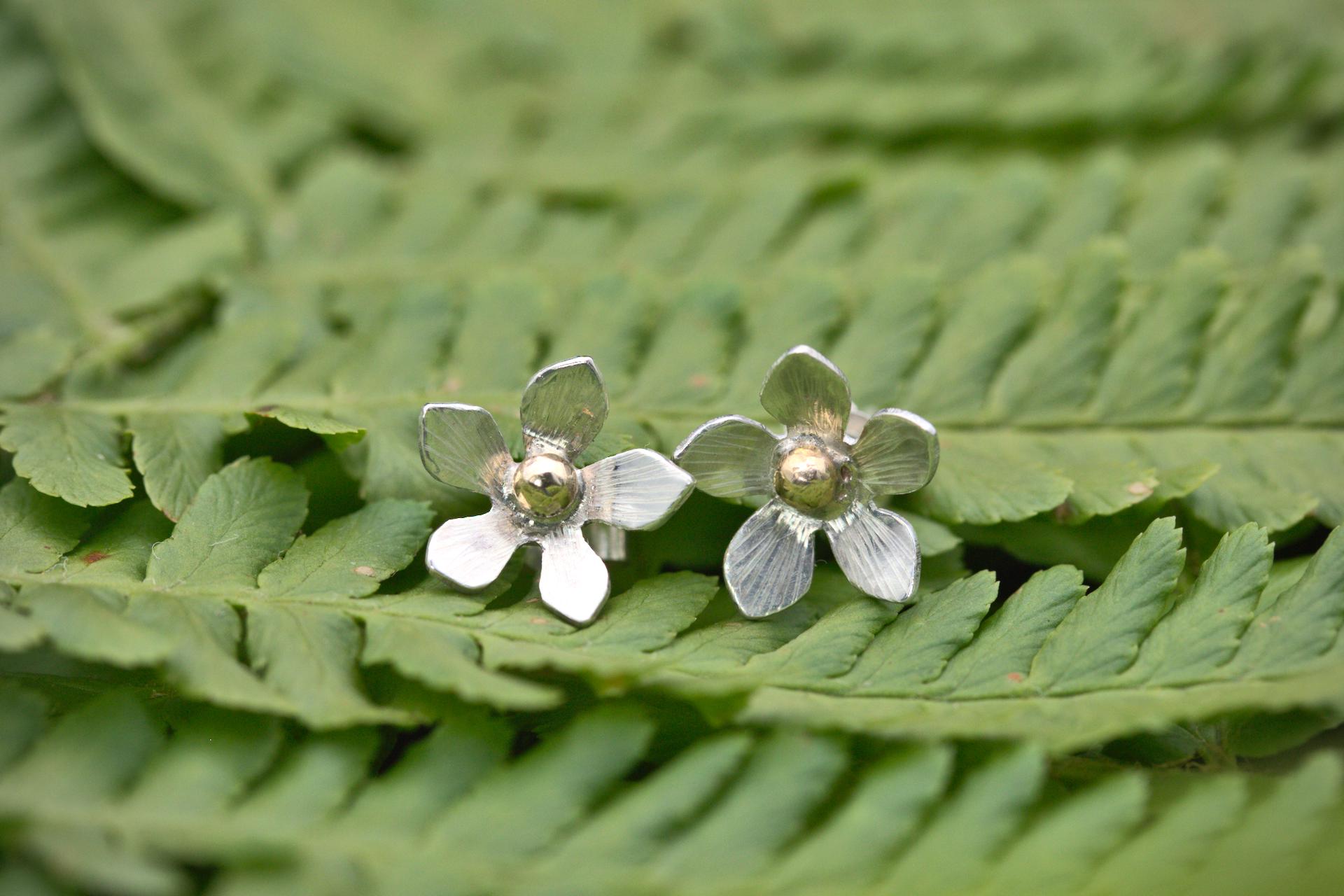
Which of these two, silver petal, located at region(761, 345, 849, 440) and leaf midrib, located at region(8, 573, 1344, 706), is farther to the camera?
silver petal, located at region(761, 345, 849, 440)

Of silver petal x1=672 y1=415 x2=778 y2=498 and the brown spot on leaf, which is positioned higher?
the brown spot on leaf

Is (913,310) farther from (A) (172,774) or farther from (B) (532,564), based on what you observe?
(A) (172,774)

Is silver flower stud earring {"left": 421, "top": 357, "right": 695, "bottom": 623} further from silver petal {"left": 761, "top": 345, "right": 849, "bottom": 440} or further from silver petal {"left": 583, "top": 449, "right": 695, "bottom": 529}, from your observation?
silver petal {"left": 761, "top": 345, "right": 849, "bottom": 440}

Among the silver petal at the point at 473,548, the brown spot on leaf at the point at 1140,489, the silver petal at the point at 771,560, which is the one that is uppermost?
the brown spot on leaf at the point at 1140,489

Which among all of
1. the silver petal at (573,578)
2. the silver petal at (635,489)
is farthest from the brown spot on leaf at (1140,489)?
the silver petal at (573,578)

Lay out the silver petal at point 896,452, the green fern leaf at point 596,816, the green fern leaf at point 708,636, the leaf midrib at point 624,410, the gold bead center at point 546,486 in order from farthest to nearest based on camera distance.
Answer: the leaf midrib at point 624,410
the gold bead center at point 546,486
the silver petal at point 896,452
the green fern leaf at point 708,636
the green fern leaf at point 596,816

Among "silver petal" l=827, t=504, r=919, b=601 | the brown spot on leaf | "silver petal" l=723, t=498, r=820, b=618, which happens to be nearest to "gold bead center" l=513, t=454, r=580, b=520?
"silver petal" l=723, t=498, r=820, b=618

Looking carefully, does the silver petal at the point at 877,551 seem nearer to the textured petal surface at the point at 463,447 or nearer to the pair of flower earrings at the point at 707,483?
the pair of flower earrings at the point at 707,483
